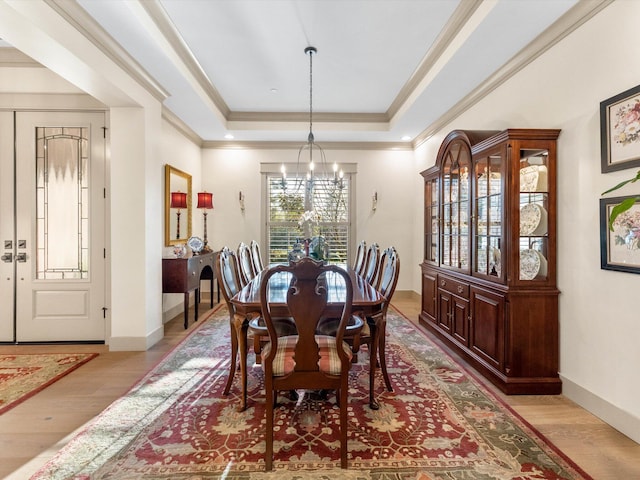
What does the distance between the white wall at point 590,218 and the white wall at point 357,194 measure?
324 cm

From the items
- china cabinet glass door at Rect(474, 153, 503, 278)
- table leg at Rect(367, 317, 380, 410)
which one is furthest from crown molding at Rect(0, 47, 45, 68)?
china cabinet glass door at Rect(474, 153, 503, 278)

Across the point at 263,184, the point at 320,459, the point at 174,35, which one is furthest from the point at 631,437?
the point at 263,184

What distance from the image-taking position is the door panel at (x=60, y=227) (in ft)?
11.5

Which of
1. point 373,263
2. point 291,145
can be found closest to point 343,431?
point 373,263

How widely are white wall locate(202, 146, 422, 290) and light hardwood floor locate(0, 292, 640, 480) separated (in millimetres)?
3229

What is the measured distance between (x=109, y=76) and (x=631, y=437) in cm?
466

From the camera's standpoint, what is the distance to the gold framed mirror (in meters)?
4.34

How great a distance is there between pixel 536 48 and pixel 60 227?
5.00m

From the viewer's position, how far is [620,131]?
79.9 inches

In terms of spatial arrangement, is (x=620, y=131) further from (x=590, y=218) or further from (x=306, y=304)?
(x=306, y=304)

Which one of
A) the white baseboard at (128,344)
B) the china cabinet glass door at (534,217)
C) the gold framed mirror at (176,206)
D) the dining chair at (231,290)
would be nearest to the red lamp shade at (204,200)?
the gold framed mirror at (176,206)

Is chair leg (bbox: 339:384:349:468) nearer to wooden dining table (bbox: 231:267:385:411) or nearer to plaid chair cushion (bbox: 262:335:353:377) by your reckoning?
plaid chair cushion (bbox: 262:335:353:377)

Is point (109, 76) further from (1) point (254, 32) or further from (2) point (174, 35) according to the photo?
(1) point (254, 32)

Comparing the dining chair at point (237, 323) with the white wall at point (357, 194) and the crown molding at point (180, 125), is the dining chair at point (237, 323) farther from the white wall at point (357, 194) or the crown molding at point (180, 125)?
the white wall at point (357, 194)
